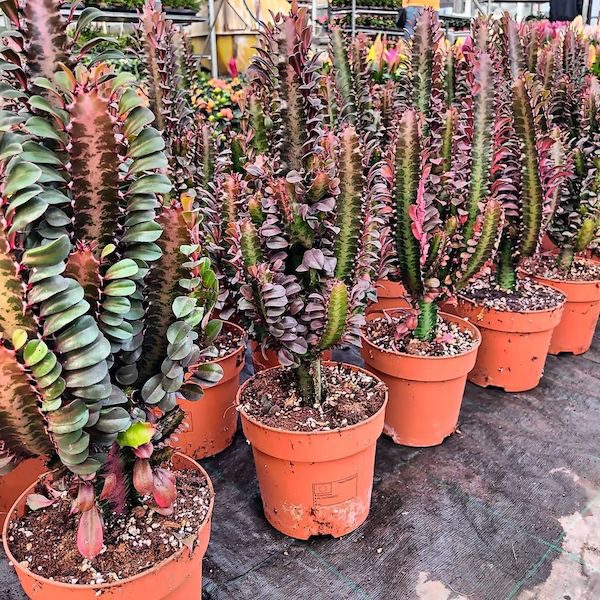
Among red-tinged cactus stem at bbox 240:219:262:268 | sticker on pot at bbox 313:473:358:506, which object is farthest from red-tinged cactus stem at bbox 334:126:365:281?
sticker on pot at bbox 313:473:358:506

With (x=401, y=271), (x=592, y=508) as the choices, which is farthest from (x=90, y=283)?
(x=592, y=508)

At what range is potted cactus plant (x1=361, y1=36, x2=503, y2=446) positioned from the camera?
2379mm

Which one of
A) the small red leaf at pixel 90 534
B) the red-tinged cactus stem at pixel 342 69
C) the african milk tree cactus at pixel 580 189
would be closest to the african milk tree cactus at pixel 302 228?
the small red leaf at pixel 90 534

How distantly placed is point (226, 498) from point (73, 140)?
1.52 meters

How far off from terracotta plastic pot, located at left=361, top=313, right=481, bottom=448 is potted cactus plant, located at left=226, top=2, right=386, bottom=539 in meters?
0.34

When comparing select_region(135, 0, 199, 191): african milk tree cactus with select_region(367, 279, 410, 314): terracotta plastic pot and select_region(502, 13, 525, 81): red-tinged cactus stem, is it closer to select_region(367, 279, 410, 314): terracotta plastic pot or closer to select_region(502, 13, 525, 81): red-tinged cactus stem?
select_region(367, 279, 410, 314): terracotta plastic pot

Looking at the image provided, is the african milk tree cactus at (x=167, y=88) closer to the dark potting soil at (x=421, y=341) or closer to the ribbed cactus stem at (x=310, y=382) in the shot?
the ribbed cactus stem at (x=310, y=382)

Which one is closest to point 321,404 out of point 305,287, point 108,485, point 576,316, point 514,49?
point 305,287

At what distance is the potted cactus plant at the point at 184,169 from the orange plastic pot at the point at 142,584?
0.86m

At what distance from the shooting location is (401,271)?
248cm

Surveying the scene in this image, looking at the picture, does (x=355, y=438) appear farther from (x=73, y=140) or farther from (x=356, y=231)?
(x=73, y=140)

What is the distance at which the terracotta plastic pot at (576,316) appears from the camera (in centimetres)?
317

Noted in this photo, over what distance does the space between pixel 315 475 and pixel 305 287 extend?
0.61m

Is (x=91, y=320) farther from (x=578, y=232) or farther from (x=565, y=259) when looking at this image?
(x=565, y=259)
